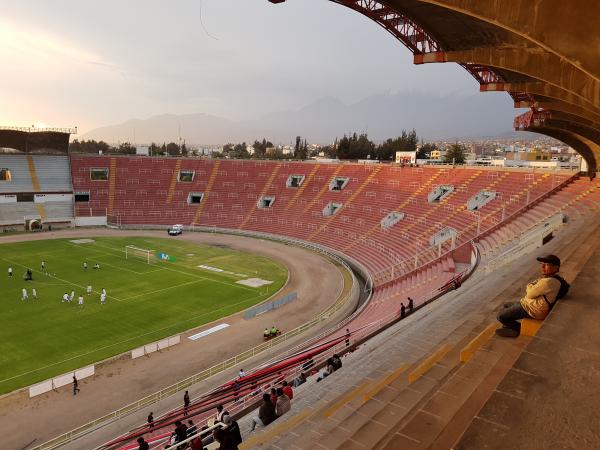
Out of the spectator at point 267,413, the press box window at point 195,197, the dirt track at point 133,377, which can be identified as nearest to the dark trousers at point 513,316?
the spectator at point 267,413

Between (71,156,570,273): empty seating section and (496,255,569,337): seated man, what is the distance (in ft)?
90.7

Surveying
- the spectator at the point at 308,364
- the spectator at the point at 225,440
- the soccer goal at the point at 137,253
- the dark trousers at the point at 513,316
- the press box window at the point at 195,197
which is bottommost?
the soccer goal at the point at 137,253

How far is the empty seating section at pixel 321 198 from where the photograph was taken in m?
39.9

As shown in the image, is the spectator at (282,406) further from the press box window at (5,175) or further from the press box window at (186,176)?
the press box window at (5,175)

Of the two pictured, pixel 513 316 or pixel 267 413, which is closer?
pixel 513 316

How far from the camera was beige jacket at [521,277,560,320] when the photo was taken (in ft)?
21.4

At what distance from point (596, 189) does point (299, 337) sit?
30.3 m

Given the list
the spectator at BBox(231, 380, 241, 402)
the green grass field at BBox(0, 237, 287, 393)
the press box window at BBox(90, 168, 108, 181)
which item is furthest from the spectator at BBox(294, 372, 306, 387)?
the press box window at BBox(90, 168, 108, 181)

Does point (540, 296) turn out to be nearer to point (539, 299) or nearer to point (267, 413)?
point (539, 299)

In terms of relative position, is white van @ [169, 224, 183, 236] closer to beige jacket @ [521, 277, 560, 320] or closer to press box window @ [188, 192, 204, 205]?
press box window @ [188, 192, 204, 205]

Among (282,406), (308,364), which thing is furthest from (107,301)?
(282,406)

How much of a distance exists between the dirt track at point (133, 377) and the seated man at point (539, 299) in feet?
52.9

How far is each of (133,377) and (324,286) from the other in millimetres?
17576

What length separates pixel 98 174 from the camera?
64.1 m
